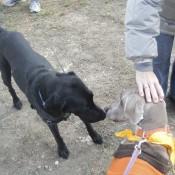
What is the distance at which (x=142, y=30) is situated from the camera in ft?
7.71

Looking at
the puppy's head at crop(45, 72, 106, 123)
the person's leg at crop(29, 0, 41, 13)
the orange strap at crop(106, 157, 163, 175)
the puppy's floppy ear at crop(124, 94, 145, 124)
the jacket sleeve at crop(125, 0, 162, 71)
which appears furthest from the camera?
the person's leg at crop(29, 0, 41, 13)

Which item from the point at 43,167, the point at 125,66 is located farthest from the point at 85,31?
the point at 43,167

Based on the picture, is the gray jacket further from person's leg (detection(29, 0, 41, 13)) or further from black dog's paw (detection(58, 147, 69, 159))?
person's leg (detection(29, 0, 41, 13))

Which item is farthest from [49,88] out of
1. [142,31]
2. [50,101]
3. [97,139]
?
[142,31]

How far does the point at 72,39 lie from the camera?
4.74 metres

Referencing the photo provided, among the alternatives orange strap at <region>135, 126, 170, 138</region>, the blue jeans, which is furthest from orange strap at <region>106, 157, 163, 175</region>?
the blue jeans

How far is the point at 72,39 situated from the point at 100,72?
0.79 metres

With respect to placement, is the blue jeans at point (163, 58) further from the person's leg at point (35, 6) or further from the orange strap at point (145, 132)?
the person's leg at point (35, 6)

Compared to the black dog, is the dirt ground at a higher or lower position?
lower

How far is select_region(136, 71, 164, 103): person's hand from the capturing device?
2.15 metres

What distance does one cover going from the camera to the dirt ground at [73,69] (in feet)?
10.8

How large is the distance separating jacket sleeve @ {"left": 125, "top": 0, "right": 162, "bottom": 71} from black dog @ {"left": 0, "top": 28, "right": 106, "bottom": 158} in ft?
2.03

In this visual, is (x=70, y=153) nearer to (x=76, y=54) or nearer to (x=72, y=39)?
(x=76, y=54)

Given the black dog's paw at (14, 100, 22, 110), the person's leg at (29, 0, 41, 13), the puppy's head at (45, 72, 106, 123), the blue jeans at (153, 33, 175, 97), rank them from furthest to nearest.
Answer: the person's leg at (29, 0, 41, 13)
the black dog's paw at (14, 100, 22, 110)
the blue jeans at (153, 33, 175, 97)
the puppy's head at (45, 72, 106, 123)
